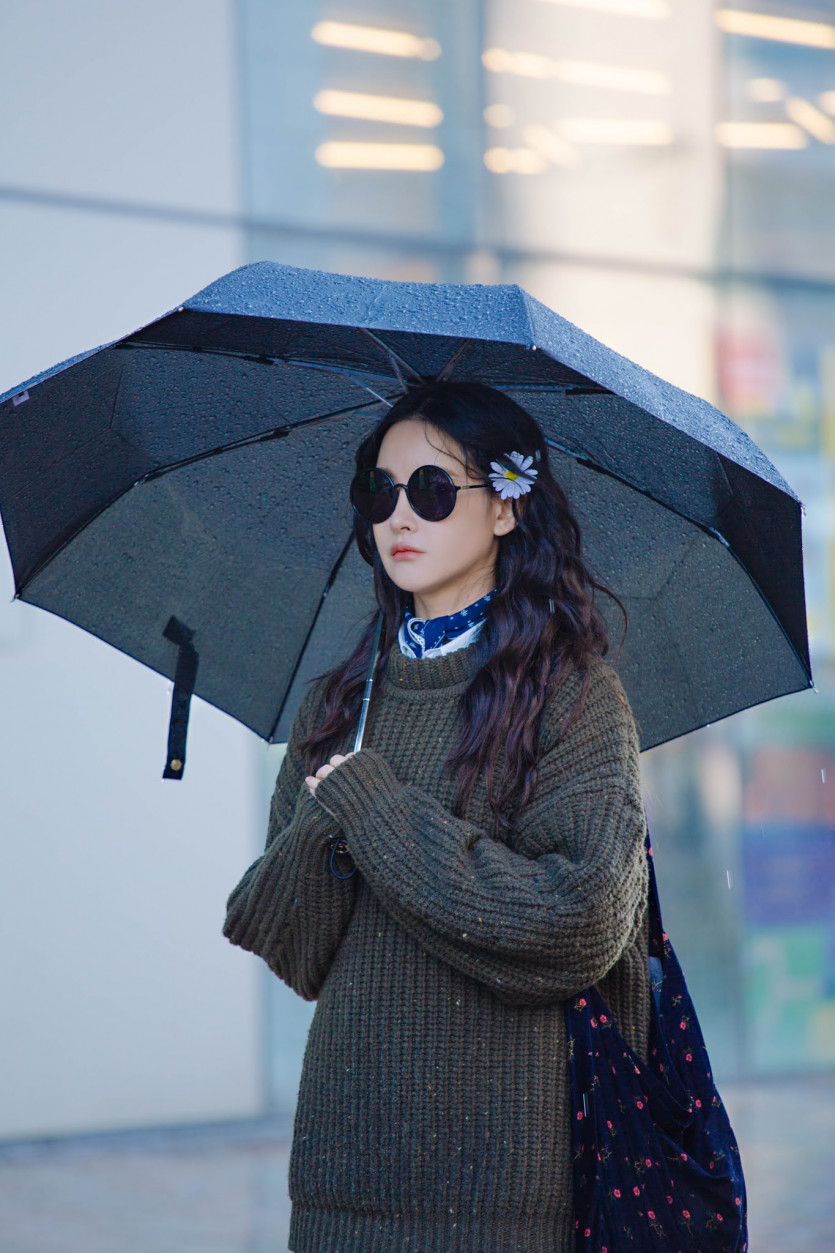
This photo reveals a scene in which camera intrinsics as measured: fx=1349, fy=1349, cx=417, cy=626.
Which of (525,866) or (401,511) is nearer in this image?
(525,866)

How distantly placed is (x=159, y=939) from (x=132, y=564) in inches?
123

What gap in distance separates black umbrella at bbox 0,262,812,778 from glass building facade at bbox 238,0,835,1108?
329 centimetres

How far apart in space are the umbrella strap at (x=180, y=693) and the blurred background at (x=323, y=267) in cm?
253

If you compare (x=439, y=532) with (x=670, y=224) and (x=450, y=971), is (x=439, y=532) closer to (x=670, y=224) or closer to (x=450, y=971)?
(x=450, y=971)

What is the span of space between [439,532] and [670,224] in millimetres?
4650

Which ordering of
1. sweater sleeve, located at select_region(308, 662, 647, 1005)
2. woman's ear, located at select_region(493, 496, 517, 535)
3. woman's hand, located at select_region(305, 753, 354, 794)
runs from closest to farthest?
1. sweater sleeve, located at select_region(308, 662, 647, 1005)
2. woman's hand, located at select_region(305, 753, 354, 794)
3. woman's ear, located at select_region(493, 496, 517, 535)

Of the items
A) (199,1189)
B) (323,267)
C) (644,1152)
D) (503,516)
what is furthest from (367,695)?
(323,267)

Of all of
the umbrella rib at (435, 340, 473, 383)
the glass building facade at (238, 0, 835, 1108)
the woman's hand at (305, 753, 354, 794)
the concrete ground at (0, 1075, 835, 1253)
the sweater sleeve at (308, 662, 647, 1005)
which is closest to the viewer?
the sweater sleeve at (308, 662, 647, 1005)

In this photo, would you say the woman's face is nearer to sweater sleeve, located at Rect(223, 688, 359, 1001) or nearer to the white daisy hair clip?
the white daisy hair clip

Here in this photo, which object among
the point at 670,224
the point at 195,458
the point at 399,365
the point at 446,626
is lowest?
the point at 446,626

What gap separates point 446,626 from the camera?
2137 mm

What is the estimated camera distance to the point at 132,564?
2.48 metres

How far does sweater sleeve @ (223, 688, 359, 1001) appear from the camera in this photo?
1.94m

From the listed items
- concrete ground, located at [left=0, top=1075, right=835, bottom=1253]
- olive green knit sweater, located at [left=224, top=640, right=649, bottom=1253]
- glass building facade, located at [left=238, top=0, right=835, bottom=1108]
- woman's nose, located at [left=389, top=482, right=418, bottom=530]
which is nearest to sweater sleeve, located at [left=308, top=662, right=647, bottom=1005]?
olive green knit sweater, located at [left=224, top=640, right=649, bottom=1253]
